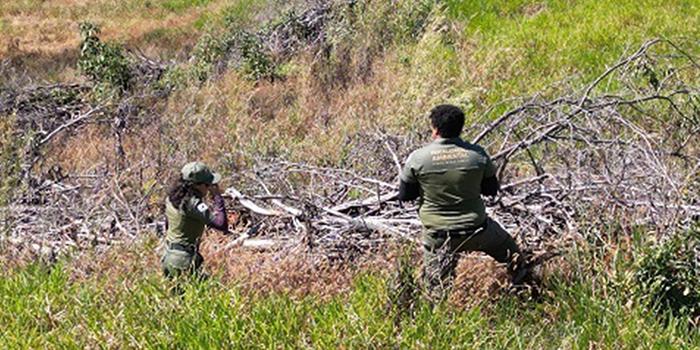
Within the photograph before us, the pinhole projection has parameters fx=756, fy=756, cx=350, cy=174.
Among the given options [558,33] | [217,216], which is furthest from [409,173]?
[558,33]

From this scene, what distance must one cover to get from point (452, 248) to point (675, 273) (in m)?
1.22

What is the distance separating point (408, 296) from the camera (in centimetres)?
404

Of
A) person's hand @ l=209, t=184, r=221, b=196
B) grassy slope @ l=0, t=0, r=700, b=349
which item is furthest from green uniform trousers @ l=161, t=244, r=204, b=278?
person's hand @ l=209, t=184, r=221, b=196

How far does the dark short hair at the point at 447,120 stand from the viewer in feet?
13.5

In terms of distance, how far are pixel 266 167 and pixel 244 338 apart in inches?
99.5

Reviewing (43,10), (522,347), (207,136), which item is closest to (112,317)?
(522,347)

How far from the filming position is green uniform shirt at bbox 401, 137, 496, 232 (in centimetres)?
414

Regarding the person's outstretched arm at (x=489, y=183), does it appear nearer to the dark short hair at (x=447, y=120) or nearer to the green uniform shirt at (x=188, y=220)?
the dark short hair at (x=447, y=120)

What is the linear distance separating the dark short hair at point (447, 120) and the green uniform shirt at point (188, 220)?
4.80 feet

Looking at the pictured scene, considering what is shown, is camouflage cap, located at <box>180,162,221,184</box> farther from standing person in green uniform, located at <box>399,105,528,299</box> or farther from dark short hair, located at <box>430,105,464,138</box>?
dark short hair, located at <box>430,105,464,138</box>

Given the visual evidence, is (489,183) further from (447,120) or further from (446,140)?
(447,120)

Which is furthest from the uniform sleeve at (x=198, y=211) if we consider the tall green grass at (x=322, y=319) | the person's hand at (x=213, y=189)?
the tall green grass at (x=322, y=319)

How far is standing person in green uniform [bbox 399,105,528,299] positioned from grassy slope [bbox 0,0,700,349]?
1.04ft

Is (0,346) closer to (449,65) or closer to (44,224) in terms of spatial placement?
(44,224)
